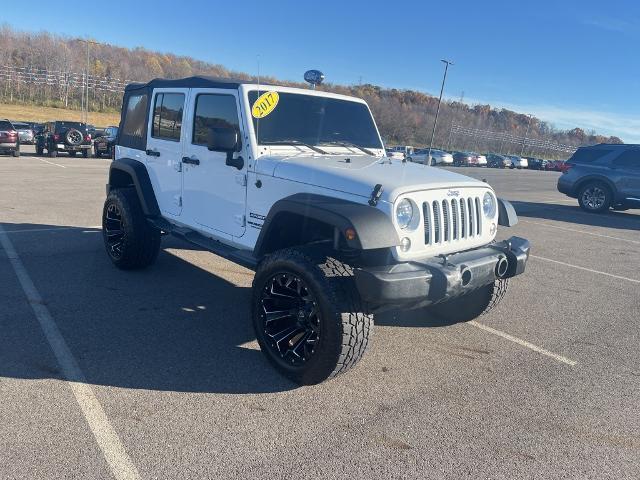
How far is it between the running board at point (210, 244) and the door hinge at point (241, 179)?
57cm

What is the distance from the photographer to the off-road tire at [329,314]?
134 inches

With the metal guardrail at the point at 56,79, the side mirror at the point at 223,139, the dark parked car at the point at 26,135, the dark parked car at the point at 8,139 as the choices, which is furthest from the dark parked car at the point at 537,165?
the metal guardrail at the point at 56,79

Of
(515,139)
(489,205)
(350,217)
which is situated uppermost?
(515,139)

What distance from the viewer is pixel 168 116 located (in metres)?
5.45

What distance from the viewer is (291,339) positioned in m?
3.79

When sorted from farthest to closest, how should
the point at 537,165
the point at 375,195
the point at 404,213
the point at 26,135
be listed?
1. the point at 537,165
2. the point at 26,135
3. the point at 404,213
4. the point at 375,195

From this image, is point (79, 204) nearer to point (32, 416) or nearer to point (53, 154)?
point (32, 416)

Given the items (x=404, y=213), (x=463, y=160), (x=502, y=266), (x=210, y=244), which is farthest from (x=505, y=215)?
(x=463, y=160)

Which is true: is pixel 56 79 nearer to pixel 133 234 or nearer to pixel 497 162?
pixel 497 162

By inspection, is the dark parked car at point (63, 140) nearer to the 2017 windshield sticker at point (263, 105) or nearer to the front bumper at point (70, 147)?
the front bumper at point (70, 147)

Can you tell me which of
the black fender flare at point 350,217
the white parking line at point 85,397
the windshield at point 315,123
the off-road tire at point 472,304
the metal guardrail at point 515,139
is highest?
the metal guardrail at point 515,139

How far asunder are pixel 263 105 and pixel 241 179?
0.64 metres

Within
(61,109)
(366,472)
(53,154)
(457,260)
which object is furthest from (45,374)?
(61,109)

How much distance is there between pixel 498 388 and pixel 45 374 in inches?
126
